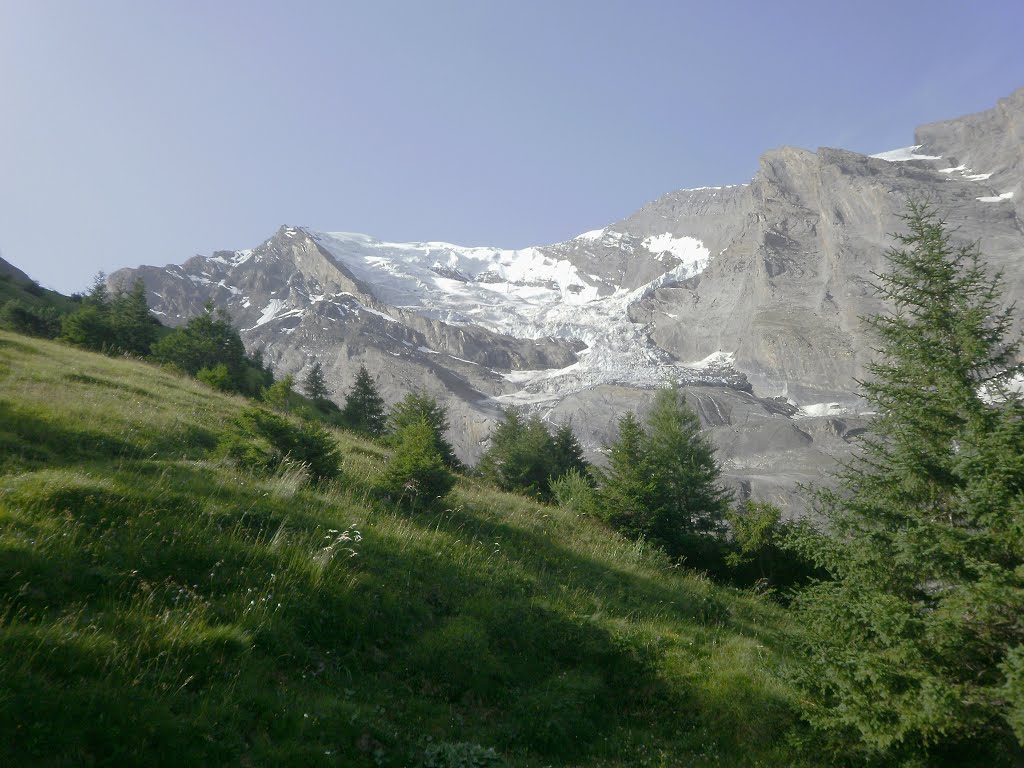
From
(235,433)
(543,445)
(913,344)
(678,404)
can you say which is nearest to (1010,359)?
(913,344)

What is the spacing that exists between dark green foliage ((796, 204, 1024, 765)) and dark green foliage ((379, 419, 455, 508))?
24.0 feet

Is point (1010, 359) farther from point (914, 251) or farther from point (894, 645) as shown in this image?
point (894, 645)

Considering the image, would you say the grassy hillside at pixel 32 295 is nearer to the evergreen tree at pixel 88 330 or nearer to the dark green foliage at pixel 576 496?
the evergreen tree at pixel 88 330

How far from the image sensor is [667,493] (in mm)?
19891

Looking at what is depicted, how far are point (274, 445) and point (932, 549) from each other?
10.7 meters

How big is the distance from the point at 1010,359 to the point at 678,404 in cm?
2546

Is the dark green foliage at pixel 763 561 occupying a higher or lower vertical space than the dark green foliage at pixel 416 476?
lower

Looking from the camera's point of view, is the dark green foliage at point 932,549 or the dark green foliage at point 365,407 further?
the dark green foliage at point 365,407

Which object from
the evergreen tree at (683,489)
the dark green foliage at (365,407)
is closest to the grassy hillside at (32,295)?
the dark green foliage at (365,407)

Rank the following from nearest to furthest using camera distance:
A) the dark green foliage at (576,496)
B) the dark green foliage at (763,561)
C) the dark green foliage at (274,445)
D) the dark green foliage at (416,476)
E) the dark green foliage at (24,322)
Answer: the dark green foliage at (274,445) → the dark green foliage at (416,476) → the dark green foliage at (763,561) → the dark green foliage at (576,496) → the dark green foliage at (24,322)

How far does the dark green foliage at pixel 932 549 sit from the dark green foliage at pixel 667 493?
10787 millimetres

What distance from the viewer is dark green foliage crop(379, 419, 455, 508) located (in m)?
11.9

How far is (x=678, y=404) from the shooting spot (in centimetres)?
3222

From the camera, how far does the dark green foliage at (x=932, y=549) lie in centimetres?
545
